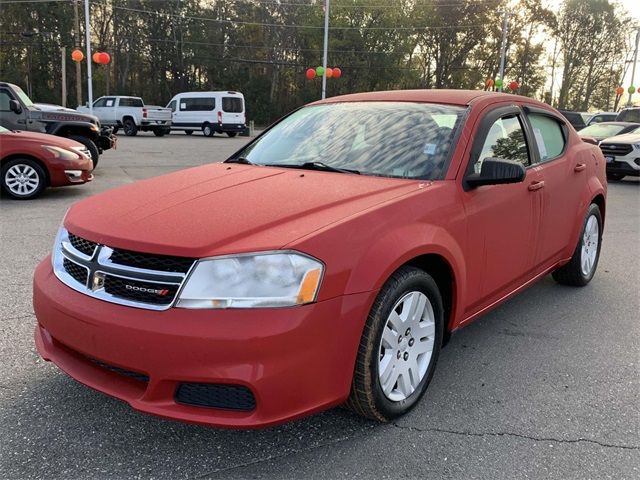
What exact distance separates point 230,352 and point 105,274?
658 millimetres

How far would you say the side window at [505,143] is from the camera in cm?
338

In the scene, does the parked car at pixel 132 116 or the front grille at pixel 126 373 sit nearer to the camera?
the front grille at pixel 126 373

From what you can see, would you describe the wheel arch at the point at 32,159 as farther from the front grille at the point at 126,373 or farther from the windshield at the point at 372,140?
the front grille at the point at 126,373

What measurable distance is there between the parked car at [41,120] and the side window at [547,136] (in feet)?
34.0

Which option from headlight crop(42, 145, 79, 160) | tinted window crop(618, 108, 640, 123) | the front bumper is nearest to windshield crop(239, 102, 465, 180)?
the front bumper

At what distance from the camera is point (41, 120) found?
11883mm

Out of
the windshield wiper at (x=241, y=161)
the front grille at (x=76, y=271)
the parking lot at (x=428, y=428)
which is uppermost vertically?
the windshield wiper at (x=241, y=161)

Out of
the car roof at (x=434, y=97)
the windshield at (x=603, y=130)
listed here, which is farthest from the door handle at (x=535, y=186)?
the windshield at (x=603, y=130)

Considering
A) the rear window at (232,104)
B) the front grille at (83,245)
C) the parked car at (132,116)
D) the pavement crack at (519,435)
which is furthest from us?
the rear window at (232,104)

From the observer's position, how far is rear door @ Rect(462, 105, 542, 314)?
310cm

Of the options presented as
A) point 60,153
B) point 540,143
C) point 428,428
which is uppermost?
point 540,143

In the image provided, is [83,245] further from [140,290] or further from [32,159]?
[32,159]

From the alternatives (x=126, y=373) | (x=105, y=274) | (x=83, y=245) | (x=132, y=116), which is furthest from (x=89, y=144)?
(x=132, y=116)

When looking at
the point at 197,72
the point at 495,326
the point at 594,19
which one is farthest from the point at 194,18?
the point at 495,326
